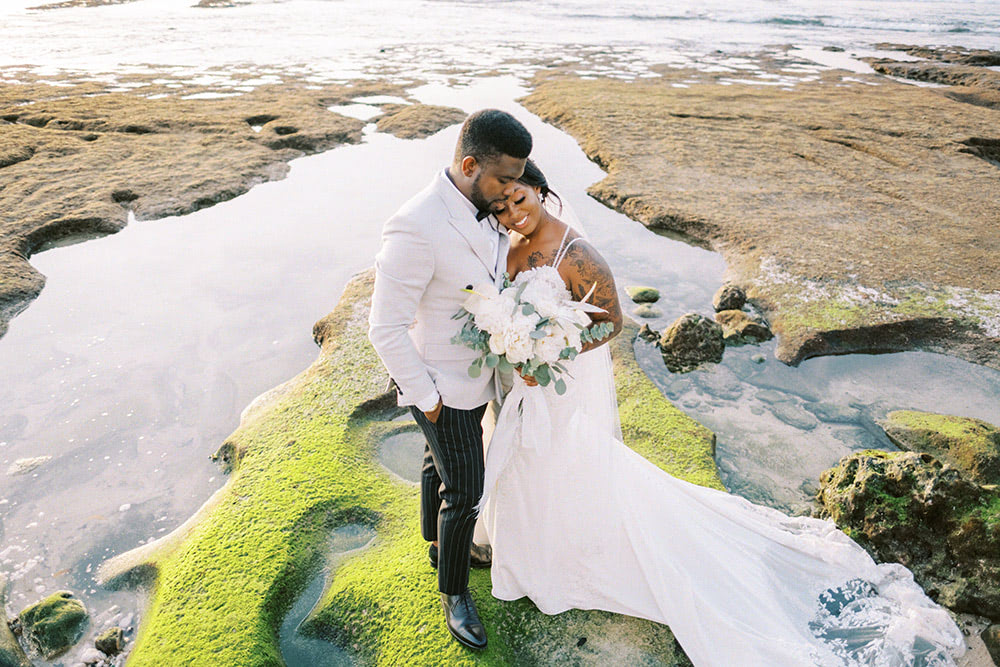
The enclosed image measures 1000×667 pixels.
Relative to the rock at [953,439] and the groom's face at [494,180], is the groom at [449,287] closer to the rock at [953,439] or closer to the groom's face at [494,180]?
the groom's face at [494,180]

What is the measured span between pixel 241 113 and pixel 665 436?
1451 centimetres

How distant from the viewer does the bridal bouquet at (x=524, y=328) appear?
277 centimetres

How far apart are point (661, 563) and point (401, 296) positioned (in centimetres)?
209

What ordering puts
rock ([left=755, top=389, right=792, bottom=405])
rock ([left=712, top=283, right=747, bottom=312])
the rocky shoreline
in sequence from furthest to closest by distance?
1. the rocky shoreline
2. rock ([left=712, top=283, right=747, bottom=312])
3. rock ([left=755, top=389, right=792, bottom=405])

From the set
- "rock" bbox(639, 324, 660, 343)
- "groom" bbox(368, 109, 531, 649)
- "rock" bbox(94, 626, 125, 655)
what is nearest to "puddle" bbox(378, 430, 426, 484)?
"groom" bbox(368, 109, 531, 649)

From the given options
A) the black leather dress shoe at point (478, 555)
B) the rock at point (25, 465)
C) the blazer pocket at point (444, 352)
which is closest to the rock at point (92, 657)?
the black leather dress shoe at point (478, 555)

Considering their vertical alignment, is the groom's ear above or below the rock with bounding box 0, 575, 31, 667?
above

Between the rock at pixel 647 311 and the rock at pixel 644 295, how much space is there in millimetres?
167

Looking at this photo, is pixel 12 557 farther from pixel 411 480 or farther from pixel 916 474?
pixel 916 474

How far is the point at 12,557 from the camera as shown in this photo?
4.38 meters

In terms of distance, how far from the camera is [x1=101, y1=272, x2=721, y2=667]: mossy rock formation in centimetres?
348

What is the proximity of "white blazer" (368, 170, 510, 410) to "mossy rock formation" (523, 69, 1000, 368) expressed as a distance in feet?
16.5

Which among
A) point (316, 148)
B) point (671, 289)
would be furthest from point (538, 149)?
point (671, 289)

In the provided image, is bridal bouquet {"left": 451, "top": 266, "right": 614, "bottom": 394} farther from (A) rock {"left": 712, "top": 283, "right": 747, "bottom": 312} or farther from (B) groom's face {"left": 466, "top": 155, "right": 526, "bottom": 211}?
(A) rock {"left": 712, "top": 283, "right": 747, "bottom": 312}
